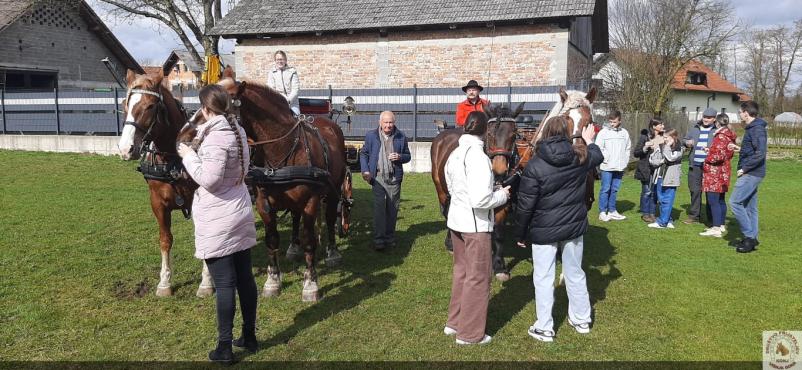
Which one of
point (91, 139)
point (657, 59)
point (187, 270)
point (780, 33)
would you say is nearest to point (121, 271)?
point (187, 270)

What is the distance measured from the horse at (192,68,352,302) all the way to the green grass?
566 millimetres

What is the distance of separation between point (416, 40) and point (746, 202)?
46.7ft

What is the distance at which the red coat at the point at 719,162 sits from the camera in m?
7.10

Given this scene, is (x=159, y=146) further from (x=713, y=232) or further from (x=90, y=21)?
(x=90, y=21)

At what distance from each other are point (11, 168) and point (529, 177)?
13.9 m

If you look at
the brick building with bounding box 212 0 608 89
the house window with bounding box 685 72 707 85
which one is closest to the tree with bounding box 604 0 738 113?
the brick building with bounding box 212 0 608 89

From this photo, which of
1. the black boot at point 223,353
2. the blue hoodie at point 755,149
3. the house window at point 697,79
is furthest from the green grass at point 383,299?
the house window at point 697,79

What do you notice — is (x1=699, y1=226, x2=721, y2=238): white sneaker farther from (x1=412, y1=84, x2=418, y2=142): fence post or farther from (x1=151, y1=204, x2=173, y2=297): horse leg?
(x1=412, y1=84, x2=418, y2=142): fence post

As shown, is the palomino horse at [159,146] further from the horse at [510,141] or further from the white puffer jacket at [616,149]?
the white puffer jacket at [616,149]

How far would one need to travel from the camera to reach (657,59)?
22.7m

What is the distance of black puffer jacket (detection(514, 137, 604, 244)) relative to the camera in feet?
12.5

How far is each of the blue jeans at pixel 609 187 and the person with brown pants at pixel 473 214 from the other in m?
5.81

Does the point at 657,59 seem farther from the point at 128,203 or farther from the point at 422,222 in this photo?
the point at 128,203

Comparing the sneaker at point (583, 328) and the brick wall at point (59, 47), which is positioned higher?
the brick wall at point (59, 47)
